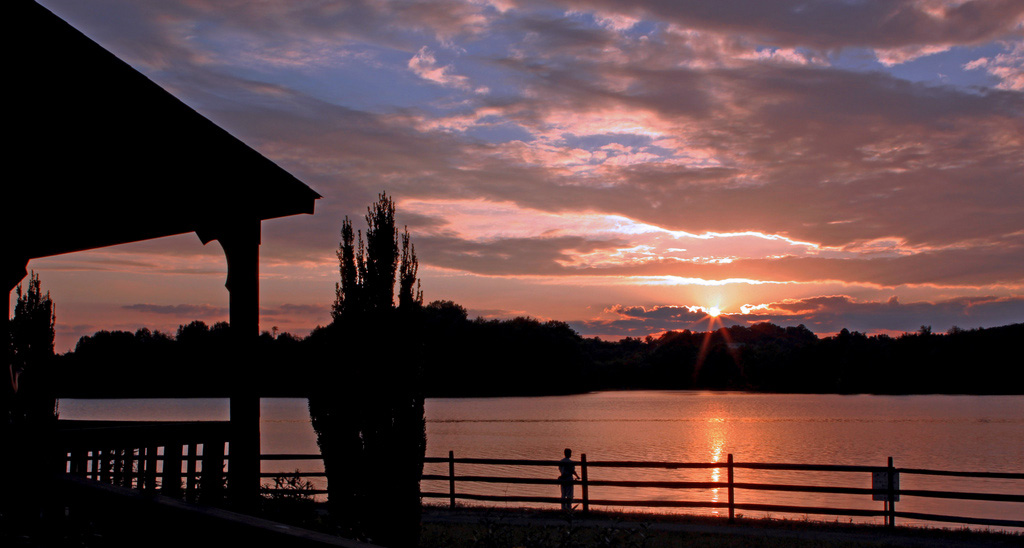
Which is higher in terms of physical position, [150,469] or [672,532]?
[150,469]

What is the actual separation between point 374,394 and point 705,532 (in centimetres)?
772

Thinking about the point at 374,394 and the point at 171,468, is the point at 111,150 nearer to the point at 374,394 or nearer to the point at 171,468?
the point at 171,468

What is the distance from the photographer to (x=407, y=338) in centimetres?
1194

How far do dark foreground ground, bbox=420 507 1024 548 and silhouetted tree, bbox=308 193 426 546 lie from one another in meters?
1.92

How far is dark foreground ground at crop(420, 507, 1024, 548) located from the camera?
45.5 feet

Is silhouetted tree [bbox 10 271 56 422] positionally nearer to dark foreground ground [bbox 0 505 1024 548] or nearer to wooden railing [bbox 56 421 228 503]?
dark foreground ground [bbox 0 505 1024 548]

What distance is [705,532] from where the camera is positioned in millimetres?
15234

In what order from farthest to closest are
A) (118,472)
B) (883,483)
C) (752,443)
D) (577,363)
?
(577,363) < (752,443) < (883,483) < (118,472)

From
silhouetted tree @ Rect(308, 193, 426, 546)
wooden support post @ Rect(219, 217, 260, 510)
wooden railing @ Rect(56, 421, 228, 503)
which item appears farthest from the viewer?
silhouetted tree @ Rect(308, 193, 426, 546)

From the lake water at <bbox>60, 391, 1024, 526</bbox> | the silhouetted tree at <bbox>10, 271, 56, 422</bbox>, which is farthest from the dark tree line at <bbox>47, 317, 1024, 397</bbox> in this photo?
the silhouetted tree at <bbox>10, 271, 56, 422</bbox>

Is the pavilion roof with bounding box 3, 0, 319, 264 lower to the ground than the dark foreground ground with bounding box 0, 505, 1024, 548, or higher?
higher

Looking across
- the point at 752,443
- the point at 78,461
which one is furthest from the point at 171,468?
the point at 752,443

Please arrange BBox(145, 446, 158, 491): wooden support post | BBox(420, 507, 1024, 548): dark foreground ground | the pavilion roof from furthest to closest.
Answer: BBox(420, 507, 1024, 548): dark foreground ground → BBox(145, 446, 158, 491): wooden support post → the pavilion roof

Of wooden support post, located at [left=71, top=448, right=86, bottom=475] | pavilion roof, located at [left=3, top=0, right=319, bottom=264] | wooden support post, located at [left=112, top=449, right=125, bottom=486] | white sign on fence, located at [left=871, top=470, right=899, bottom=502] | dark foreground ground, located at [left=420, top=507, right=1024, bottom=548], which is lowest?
dark foreground ground, located at [left=420, top=507, right=1024, bottom=548]
